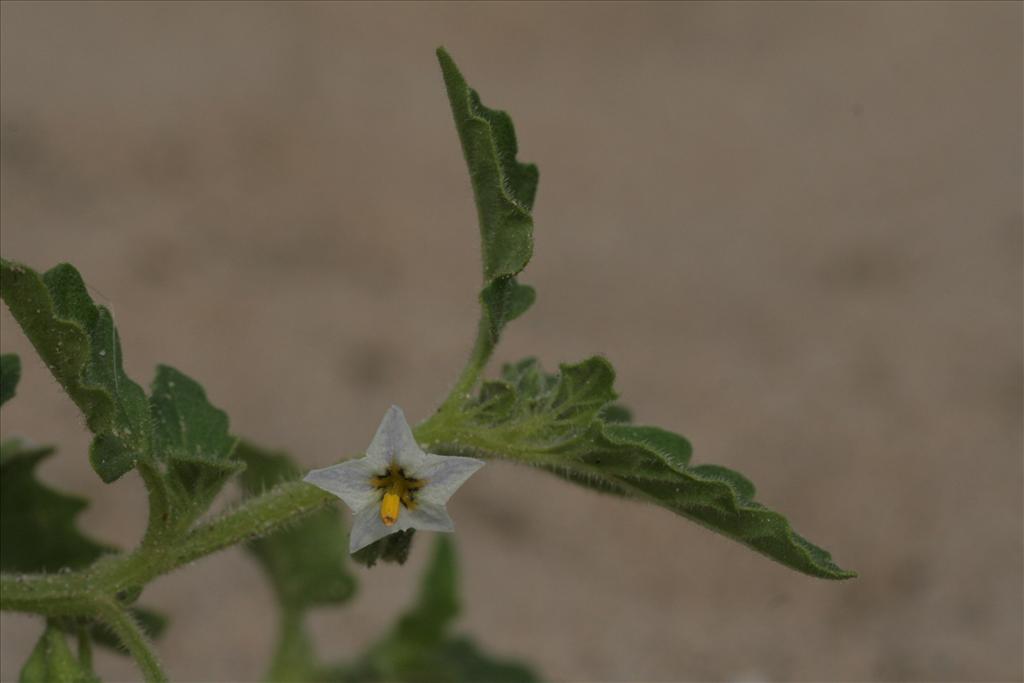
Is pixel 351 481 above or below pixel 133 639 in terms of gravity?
above

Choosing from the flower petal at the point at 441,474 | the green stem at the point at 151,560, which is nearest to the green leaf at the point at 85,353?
the green stem at the point at 151,560

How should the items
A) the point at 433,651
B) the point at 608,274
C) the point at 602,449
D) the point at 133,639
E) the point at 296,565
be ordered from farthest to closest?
the point at 608,274 < the point at 433,651 < the point at 296,565 < the point at 133,639 < the point at 602,449

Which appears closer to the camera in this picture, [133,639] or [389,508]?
[389,508]

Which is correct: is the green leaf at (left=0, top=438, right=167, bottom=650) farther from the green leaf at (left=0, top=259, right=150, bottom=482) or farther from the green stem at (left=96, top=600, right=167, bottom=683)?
the green leaf at (left=0, top=259, right=150, bottom=482)

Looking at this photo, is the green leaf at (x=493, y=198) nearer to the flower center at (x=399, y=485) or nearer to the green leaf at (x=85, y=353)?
the flower center at (x=399, y=485)

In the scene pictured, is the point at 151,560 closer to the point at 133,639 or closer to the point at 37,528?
the point at 133,639

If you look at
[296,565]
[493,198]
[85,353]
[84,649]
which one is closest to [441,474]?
[493,198]

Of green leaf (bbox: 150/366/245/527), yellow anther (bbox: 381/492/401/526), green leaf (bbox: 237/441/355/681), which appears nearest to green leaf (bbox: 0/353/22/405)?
green leaf (bbox: 150/366/245/527)

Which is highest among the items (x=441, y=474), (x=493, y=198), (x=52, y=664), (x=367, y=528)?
(x=493, y=198)
